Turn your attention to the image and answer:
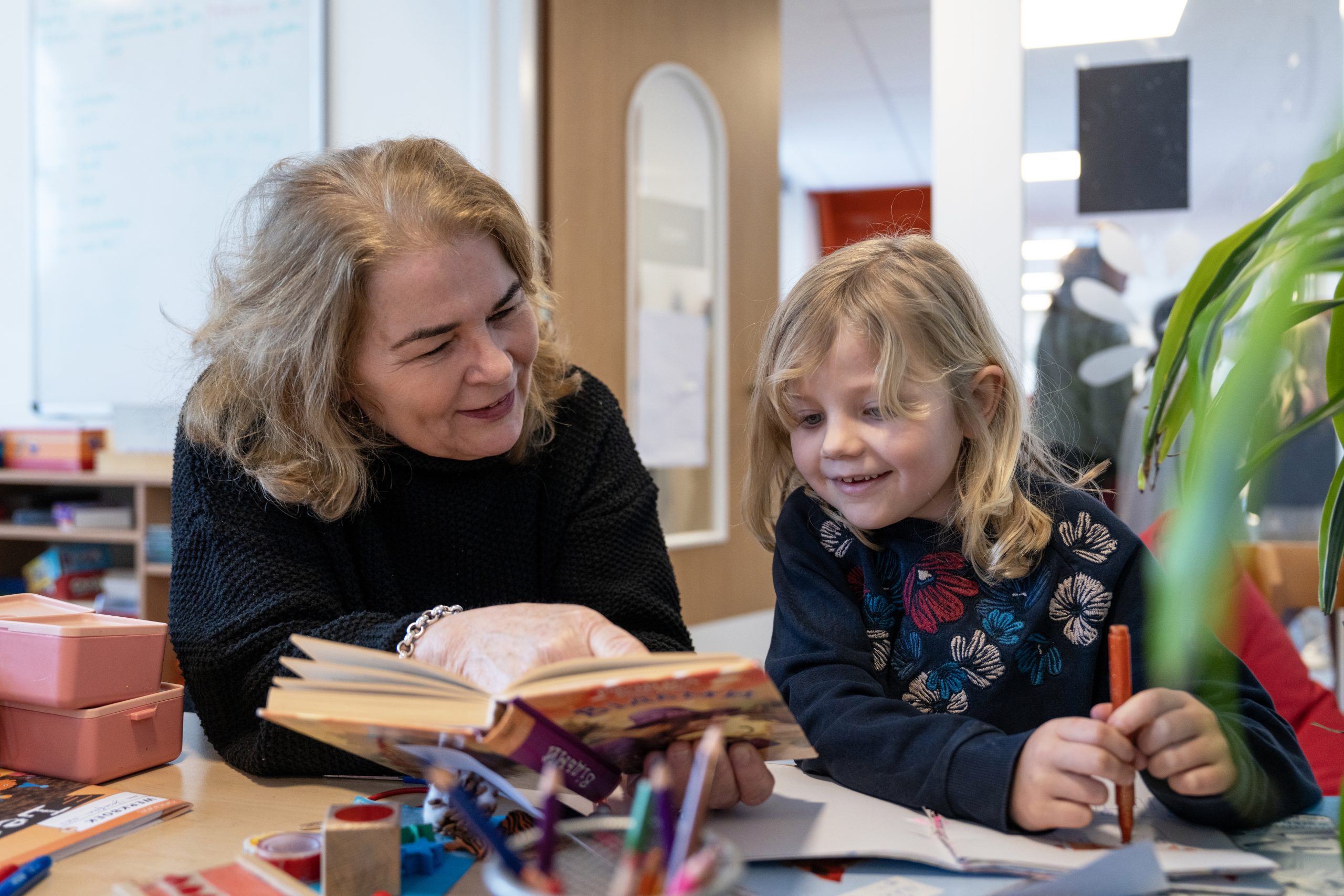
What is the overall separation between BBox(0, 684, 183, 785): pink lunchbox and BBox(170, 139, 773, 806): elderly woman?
0.15 ft

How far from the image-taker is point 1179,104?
75.5 inches

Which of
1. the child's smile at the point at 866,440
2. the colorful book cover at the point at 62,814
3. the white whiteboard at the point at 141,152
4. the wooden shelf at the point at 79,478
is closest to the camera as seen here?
the colorful book cover at the point at 62,814

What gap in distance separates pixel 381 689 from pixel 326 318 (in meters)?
0.52

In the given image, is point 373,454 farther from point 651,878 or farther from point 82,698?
point 651,878

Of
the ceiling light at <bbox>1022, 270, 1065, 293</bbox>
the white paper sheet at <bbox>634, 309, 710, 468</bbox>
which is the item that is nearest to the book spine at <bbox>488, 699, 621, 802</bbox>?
the ceiling light at <bbox>1022, 270, 1065, 293</bbox>

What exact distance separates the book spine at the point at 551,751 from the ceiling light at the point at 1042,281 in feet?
4.82

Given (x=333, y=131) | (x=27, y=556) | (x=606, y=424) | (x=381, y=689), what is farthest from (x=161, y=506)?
(x=381, y=689)

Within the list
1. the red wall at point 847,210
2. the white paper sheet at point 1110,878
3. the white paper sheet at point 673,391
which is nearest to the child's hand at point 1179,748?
the white paper sheet at point 1110,878

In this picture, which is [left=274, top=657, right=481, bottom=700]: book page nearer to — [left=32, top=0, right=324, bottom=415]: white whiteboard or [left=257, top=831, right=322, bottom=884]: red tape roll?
[left=257, top=831, right=322, bottom=884]: red tape roll

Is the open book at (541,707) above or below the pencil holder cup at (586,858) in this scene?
above

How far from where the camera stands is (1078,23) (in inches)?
76.6

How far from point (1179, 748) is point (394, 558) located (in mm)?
784

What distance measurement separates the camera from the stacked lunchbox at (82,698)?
2.76 ft

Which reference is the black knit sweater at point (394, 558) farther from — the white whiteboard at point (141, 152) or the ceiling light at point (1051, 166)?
the white whiteboard at point (141, 152)
